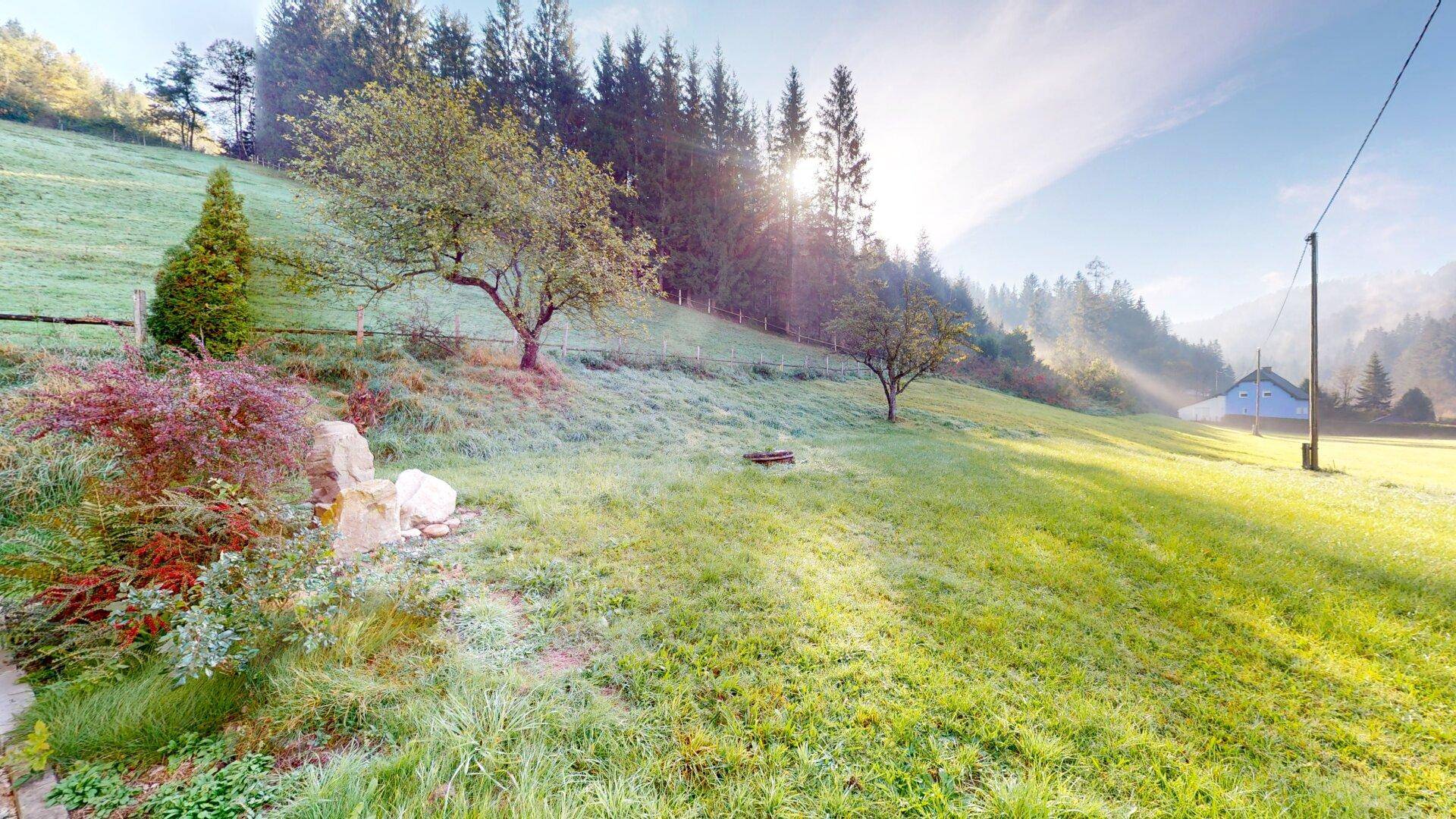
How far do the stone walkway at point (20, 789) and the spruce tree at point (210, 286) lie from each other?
8180 mm

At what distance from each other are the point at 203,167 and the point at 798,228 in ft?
122

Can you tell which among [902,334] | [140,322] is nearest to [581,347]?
[140,322]

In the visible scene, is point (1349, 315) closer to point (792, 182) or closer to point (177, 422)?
point (792, 182)

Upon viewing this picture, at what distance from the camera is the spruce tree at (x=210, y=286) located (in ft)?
27.1

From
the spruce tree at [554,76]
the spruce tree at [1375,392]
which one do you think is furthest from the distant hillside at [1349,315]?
the spruce tree at [554,76]

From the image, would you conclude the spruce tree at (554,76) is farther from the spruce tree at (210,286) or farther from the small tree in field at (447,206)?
the spruce tree at (210,286)

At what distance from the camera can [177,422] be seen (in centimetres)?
337

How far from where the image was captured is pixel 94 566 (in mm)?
2932

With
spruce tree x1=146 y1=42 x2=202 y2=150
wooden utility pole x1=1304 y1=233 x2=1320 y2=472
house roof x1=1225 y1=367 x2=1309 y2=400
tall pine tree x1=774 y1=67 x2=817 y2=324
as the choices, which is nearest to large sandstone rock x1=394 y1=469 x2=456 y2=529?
wooden utility pole x1=1304 y1=233 x2=1320 y2=472

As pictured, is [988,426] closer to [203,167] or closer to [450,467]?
[450,467]

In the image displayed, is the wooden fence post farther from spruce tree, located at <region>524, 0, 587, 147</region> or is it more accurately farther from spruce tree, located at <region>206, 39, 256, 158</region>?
spruce tree, located at <region>206, 39, 256, 158</region>

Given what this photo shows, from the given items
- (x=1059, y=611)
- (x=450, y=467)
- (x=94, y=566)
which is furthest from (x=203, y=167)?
(x=1059, y=611)

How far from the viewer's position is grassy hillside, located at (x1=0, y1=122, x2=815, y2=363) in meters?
10.2

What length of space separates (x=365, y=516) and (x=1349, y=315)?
183 metres
